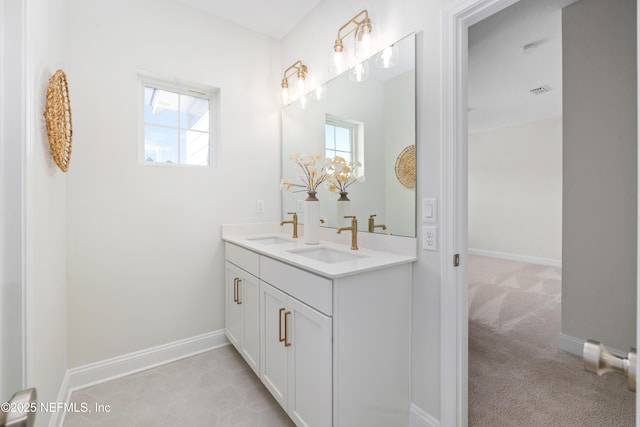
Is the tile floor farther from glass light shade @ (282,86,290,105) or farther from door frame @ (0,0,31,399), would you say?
glass light shade @ (282,86,290,105)

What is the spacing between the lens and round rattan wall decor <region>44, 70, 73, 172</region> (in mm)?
1289

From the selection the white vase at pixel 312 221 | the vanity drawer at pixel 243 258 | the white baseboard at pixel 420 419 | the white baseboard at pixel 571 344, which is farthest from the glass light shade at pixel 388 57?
the white baseboard at pixel 571 344

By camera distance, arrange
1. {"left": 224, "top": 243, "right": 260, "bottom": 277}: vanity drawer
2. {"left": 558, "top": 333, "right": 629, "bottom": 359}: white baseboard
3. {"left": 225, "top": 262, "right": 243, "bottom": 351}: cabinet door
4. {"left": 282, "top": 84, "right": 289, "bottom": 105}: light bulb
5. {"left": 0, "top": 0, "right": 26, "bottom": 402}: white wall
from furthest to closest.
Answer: {"left": 282, "top": 84, "right": 289, "bottom": 105}: light bulb → {"left": 558, "top": 333, "right": 629, "bottom": 359}: white baseboard → {"left": 225, "top": 262, "right": 243, "bottom": 351}: cabinet door → {"left": 224, "top": 243, "right": 260, "bottom": 277}: vanity drawer → {"left": 0, "top": 0, "right": 26, "bottom": 402}: white wall

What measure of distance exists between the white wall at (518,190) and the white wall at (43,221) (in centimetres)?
618

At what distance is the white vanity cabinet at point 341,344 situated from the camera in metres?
1.20

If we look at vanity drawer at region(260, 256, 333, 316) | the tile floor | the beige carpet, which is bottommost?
the tile floor

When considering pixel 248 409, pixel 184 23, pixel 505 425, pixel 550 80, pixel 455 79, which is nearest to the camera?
pixel 455 79

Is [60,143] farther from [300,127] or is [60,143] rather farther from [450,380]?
[450,380]

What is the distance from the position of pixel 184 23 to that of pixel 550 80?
385cm

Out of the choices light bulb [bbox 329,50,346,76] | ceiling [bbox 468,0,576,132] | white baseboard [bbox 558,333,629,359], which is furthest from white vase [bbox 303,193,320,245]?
white baseboard [bbox 558,333,629,359]

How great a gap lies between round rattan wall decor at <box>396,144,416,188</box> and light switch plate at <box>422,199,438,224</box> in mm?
127

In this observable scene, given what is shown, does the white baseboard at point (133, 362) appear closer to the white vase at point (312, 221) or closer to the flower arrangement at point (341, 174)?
the white vase at point (312, 221)

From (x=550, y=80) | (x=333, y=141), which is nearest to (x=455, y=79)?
(x=333, y=141)

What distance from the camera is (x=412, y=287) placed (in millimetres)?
1511
